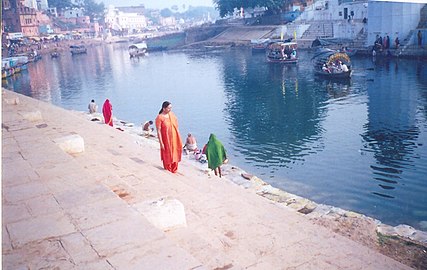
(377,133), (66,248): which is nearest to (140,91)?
(377,133)

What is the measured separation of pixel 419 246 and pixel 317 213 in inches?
75.3

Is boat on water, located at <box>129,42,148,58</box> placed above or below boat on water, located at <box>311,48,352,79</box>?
above

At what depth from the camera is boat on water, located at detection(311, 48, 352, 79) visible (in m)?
23.9

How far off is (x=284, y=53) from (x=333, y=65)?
9.32m

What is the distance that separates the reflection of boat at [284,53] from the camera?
32.6 meters

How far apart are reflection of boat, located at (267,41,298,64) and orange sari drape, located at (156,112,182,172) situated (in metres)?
26.9

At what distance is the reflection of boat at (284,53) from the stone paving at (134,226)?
2709 cm

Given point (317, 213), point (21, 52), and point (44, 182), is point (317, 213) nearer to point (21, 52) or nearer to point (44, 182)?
point (44, 182)

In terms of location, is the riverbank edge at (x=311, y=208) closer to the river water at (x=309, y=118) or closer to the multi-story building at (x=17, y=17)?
the river water at (x=309, y=118)

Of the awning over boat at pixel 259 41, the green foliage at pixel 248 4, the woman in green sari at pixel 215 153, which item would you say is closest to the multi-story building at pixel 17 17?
the green foliage at pixel 248 4

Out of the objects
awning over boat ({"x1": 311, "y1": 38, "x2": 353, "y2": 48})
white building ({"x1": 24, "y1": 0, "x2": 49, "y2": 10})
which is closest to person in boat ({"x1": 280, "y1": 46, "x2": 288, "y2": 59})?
awning over boat ({"x1": 311, "y1": 38, "x2": 353, "y2": 48})

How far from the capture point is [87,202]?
4418 mm

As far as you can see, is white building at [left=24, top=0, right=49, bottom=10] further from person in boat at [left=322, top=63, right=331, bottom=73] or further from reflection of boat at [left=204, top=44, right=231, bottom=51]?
person in boat at [left=322, top=63, right=331, bottom=73]

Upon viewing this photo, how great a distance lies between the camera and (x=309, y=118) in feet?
56.9
